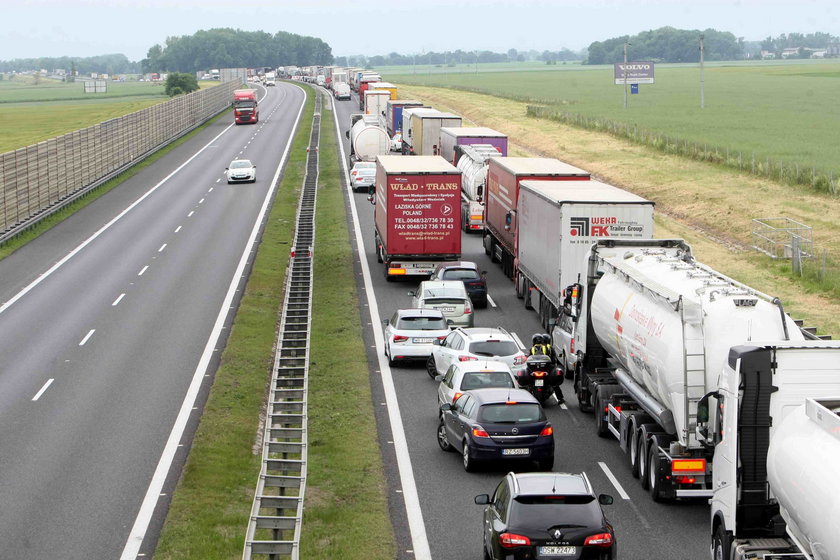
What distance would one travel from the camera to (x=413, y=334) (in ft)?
102

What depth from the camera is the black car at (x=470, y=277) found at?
38.6m

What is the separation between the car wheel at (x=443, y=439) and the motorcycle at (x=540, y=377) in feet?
11.5

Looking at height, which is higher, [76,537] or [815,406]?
[815,406]

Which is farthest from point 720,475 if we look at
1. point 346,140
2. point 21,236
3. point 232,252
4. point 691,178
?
point 346,140

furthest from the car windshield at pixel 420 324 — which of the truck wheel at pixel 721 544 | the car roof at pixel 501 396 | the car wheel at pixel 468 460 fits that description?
the truck wheel at pixel 721 544

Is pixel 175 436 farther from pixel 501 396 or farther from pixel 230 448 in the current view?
pixel 501 396

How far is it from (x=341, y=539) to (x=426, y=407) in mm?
9041

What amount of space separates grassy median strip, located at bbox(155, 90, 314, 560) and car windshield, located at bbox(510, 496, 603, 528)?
4.62m

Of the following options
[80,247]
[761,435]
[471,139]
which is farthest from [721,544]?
[471,139]

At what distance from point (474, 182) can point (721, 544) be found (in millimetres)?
39085

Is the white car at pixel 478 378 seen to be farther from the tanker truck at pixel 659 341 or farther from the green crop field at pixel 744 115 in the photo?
the green crop field at pixel 744 115

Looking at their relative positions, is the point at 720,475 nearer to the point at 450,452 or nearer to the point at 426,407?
the point at 450,452

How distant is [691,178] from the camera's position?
2778 inches

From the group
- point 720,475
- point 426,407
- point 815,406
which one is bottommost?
point 426,407
